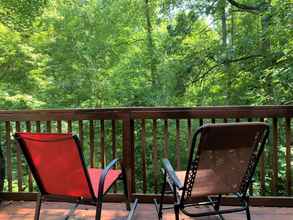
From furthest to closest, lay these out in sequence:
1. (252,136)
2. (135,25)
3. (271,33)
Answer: (135,25)
(271,33)
(252,136)

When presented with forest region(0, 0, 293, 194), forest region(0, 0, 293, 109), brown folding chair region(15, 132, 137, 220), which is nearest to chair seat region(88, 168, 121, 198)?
brown folding chair region(15, 132, 137, 220)

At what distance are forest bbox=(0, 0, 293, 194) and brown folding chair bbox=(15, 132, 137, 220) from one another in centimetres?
421

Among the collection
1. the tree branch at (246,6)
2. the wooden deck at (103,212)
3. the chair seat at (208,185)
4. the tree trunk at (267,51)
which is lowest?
the wooden deck at (103,212)

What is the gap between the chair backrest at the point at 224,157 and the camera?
2.17m

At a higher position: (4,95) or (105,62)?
(105,62)

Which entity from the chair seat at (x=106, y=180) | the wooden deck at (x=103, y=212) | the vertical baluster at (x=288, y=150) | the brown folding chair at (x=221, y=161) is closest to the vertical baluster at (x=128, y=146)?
the wooden deck at (x=103, y=212)

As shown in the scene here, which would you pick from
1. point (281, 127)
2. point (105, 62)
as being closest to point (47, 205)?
point (281, 127)

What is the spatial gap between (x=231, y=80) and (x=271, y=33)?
5.31 ft

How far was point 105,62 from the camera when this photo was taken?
31.4 ft

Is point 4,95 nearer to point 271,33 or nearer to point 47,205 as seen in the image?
point 47,205

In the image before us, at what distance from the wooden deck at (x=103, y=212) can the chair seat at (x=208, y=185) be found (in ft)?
2.14

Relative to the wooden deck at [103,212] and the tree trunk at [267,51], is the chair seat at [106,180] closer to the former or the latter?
the wooden deck at [103,212]

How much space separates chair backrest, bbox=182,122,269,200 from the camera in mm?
2170

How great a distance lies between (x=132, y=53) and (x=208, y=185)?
7.68 metres
